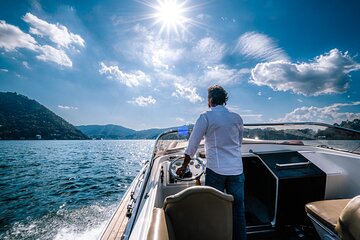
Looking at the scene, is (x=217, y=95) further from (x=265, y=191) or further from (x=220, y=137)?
(x=265, y=191)

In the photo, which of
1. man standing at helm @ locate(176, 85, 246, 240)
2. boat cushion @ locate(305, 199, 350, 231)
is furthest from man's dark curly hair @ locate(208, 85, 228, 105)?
boat cushion @ locate(305, 199, 350, 231)

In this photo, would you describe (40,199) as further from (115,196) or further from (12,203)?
(115,196)

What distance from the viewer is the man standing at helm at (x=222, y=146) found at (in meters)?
1.94

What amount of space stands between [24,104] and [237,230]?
189 meters

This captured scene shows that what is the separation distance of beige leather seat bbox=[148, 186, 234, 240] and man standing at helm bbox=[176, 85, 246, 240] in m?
0.58

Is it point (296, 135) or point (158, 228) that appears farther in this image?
point (296, 135)

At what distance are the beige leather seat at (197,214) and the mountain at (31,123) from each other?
429 feet

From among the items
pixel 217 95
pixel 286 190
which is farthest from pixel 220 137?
pixel 286 190

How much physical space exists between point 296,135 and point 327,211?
1604 millimetres

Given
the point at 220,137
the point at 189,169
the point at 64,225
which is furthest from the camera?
the point at 64,225

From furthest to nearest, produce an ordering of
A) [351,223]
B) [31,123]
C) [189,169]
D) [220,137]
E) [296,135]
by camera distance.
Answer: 1. [31,123]
2. [296,135]
3. [189,169]
4. [220,137]
5. [351,223]

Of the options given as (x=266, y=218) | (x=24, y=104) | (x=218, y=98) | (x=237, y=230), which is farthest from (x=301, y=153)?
(x=24, y=104)

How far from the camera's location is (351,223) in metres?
1.57

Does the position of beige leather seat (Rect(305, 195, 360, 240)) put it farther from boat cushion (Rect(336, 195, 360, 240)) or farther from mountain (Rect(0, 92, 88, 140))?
mountain (Rect(0, 92, 88, 140))
